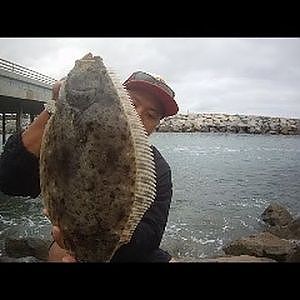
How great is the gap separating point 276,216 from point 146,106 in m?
6.31

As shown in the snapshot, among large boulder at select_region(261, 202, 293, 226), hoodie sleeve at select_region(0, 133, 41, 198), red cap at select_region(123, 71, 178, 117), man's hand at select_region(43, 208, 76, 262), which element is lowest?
large boulder at select_region(261, 202, 293, 226)

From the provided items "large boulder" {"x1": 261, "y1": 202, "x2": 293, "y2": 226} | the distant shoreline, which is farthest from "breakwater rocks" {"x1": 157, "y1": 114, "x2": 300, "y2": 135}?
"large boulder" {"x1": 261, "y1": 202, "x2": 293, "y2": 226}

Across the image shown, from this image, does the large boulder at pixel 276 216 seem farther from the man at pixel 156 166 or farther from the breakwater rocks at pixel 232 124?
the man at pixel 156 166

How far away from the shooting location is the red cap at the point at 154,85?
1604 millimetres

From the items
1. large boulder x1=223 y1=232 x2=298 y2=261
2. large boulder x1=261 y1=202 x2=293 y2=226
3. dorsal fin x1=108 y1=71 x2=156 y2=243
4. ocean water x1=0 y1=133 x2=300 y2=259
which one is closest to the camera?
dorsal fin x1=108 y1=71 x2=156 y2=243

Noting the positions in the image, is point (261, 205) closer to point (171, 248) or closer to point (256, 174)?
point (256, 174)

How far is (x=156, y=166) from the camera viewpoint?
1.69 meters

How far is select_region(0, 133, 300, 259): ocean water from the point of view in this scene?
542 centimetres

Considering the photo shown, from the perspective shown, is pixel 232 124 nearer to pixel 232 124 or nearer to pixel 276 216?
pixel 232 124

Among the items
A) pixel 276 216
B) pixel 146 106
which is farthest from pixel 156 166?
pixel 276 216

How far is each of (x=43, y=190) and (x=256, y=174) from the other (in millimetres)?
9306

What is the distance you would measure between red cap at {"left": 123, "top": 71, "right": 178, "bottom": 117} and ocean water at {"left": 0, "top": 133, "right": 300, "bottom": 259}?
52.1 inches

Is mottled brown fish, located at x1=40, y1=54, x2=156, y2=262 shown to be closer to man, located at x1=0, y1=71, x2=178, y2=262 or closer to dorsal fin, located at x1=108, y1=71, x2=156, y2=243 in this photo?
dorsal fin, located at x1=108, y1=71, x2=156, y2=243

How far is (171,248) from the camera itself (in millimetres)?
4988
